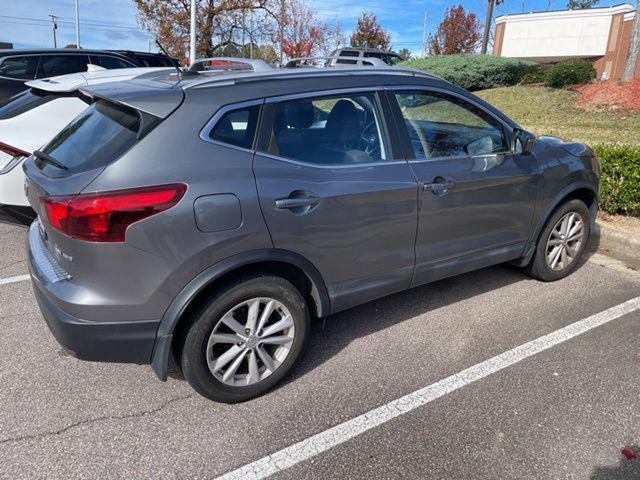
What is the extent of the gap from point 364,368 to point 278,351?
60 cm

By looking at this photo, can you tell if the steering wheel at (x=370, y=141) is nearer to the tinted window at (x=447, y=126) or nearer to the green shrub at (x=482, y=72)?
the tinted window at (x=447, y=126)

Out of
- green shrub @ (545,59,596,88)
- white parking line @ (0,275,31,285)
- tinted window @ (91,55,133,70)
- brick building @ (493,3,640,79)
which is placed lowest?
white parking line @ (0,275,31,285)

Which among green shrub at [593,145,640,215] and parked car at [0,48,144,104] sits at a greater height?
parked car at [0,48,144,104]

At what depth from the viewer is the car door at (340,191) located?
8.84ft

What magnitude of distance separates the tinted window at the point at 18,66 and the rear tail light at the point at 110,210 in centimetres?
744

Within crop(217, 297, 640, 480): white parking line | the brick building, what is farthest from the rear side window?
the brick building

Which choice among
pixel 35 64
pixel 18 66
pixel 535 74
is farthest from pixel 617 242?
pixel 535 74

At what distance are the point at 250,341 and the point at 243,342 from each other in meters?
0.04

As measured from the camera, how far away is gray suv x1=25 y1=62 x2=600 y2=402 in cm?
238

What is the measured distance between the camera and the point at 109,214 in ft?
7.49

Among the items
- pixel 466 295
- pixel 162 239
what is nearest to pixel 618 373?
pixel 466 295

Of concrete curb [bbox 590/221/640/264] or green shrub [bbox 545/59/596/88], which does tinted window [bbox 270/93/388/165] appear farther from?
green shrub [bbox 545/59/596/88]

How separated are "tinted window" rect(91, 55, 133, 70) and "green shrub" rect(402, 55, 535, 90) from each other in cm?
1161

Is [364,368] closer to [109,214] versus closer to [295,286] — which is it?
[295,286]
